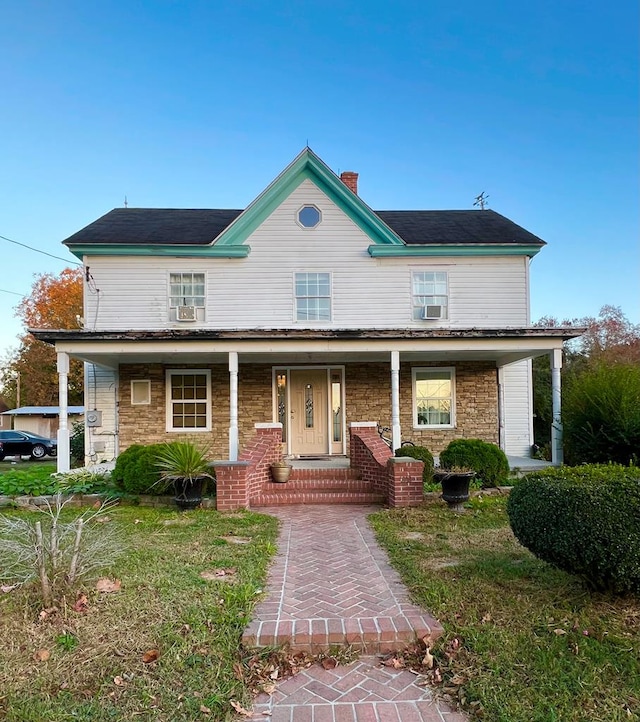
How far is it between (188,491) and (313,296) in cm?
677

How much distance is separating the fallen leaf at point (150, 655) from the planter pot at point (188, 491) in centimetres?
463

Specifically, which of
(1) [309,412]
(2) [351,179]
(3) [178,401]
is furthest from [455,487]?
(2) [351,179]

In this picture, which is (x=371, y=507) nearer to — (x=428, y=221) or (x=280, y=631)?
(x=280, y=631)

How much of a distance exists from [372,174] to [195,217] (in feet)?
20.7

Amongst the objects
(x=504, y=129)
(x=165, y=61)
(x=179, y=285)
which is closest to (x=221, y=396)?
(x=179, y=285)

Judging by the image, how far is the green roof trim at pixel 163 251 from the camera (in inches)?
483

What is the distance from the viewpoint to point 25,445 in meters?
21.0

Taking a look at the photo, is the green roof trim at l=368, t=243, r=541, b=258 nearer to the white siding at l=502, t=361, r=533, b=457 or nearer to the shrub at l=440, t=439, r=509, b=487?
the white siding at l=502, t=361, r=533, b=457

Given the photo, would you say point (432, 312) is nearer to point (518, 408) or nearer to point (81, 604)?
point (518, 408)

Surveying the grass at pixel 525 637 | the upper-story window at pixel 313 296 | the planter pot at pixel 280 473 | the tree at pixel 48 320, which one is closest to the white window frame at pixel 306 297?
the upper-story window at pixel 313 296

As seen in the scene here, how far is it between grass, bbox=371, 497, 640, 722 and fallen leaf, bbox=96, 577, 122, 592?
2.65 metres

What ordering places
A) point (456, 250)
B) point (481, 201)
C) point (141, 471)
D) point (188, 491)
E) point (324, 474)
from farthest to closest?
point (481, 201) → point (456, 250) → point (324, 474) → point (141, 471) → point (188, 491)

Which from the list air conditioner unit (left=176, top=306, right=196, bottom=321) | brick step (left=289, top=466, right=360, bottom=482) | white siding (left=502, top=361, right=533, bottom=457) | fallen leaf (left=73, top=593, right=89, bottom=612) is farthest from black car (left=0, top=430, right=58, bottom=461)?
fallen leaf (left=73, top=593, right=89, bottom=612)

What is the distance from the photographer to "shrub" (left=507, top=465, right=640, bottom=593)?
10.8 feet
